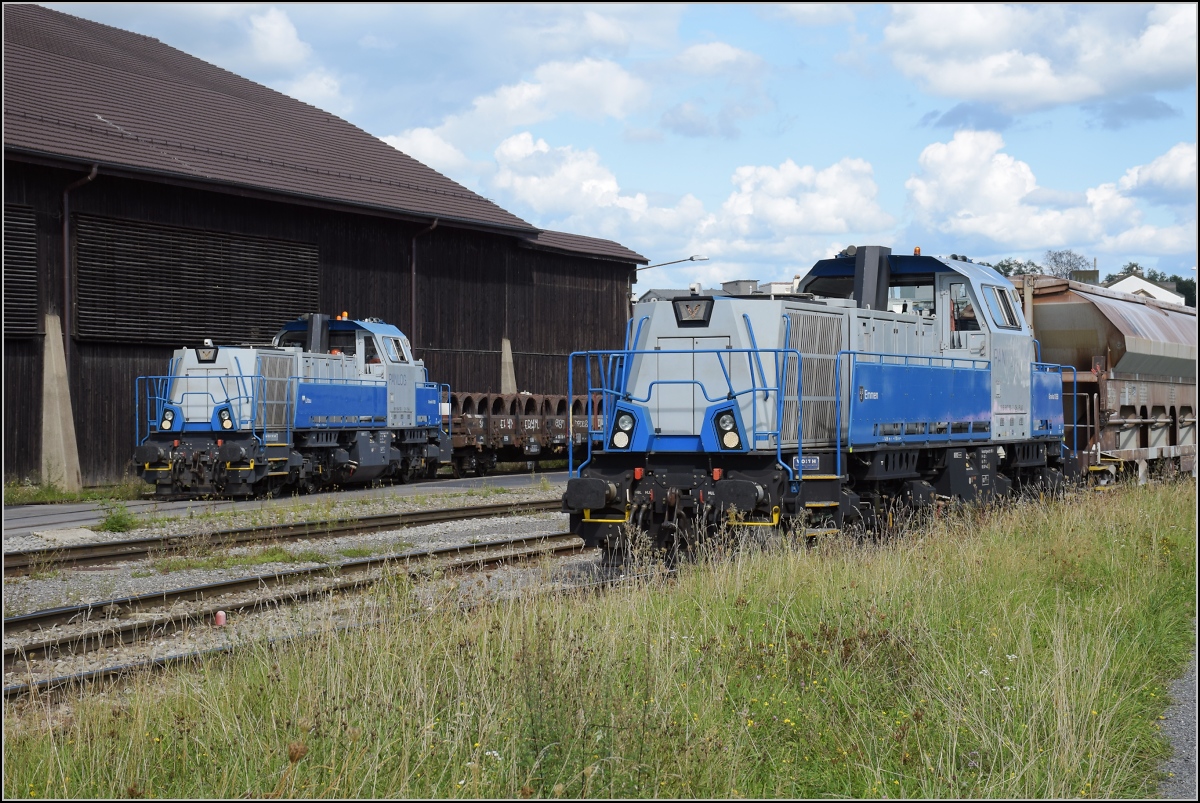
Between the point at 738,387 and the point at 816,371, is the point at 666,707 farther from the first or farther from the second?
the point at 816,371

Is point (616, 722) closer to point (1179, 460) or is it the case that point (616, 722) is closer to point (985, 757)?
point (985, 757)

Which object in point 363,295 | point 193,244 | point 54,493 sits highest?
point 193,244

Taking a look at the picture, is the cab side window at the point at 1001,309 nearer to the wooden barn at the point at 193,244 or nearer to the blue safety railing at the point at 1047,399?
the blue safety railing at the point at 1047,399

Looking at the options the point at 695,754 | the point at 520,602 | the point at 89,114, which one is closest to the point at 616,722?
the point at 695,754

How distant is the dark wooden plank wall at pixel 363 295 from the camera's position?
76.7 feet

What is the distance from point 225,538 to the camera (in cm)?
1464

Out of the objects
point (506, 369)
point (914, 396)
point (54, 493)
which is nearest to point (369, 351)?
point (54, 493)

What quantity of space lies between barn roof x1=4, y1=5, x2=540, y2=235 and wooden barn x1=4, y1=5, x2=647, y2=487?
0.07 m

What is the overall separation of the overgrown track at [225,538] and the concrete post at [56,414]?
371 inches

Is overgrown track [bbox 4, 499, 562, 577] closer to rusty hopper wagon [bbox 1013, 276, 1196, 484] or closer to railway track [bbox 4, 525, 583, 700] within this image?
railway track [bbox 4, 525, 583, 700]

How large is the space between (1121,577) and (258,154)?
2421cm

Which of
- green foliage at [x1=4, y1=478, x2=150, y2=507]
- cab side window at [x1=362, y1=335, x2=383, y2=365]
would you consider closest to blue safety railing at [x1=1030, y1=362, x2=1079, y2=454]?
cab side window at [x1=362, y1=335, x2=383, y2=365]

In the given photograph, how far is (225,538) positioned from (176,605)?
459cm

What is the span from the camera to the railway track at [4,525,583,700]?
26.9 feet
